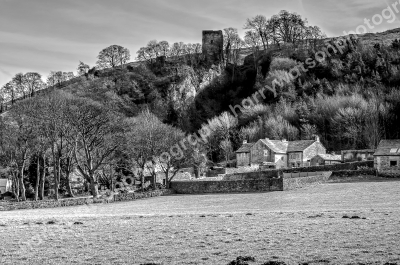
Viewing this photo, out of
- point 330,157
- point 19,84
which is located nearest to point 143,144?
point 330,157

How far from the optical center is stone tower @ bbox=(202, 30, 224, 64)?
171875mm

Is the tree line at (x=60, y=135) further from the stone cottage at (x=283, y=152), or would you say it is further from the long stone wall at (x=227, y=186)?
the stone cottage at (x=283, y=152)

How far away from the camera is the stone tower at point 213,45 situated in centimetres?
17188

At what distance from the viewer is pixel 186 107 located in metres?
147

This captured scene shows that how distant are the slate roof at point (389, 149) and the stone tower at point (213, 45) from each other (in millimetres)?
112182

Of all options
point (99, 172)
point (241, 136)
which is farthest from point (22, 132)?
point (241, 136)

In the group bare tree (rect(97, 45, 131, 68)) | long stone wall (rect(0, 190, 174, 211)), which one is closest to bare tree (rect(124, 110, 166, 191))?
long stone wall (rect(0, 190, 174, 211))

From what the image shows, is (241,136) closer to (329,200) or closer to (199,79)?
(199,79)

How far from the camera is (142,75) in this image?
163 metres

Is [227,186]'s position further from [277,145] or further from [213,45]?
[213,45]

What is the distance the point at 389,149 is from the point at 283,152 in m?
29.2

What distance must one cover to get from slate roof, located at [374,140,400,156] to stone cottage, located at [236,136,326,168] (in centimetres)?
2354

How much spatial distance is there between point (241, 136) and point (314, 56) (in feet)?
156

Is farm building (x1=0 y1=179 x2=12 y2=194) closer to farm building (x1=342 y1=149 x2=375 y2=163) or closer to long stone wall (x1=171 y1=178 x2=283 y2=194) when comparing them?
long stone wall (x1=171 y1=178 x2=283 y2=194)
